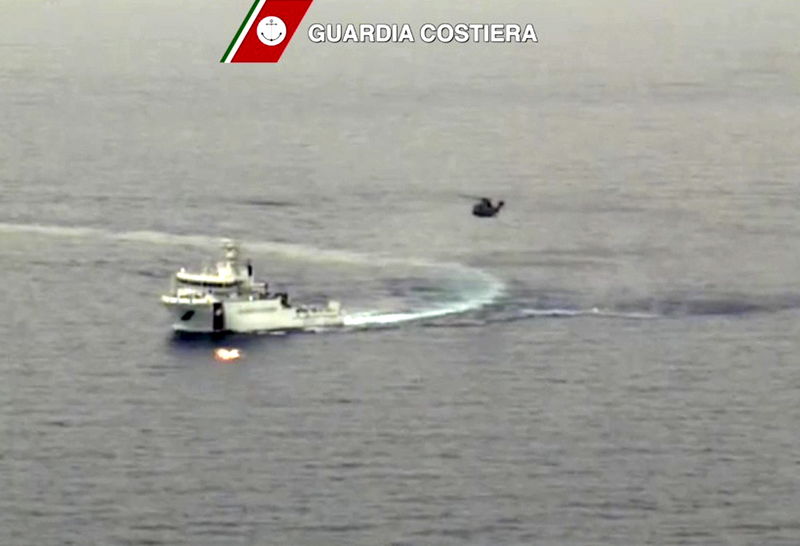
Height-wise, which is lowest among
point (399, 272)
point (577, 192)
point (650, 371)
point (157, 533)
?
point (157, 533)

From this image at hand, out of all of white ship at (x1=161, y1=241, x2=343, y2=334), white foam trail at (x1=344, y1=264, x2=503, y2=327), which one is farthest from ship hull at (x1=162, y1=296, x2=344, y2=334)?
white foam trail at (x1=344, y1=264, x2=503, y2=327)

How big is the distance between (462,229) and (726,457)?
63129 millimetres

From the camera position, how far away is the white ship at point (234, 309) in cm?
14262

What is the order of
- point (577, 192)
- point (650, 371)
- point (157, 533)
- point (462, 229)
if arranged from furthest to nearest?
1. point (577, 192)
2. point (462, 229)
3. point (650, 371)
4. point (157, 533)

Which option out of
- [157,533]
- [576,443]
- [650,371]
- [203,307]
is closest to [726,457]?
[576,443]

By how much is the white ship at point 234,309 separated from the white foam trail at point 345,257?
2512 mm

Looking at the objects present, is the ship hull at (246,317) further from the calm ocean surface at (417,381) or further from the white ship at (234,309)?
the calm ocean surface at (417,381)

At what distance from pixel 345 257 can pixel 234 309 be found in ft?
69.7

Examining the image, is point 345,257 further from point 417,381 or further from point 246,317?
point 417,381

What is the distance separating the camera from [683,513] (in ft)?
348

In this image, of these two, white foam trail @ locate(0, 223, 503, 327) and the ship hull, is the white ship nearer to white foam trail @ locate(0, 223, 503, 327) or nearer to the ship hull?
the ship hull

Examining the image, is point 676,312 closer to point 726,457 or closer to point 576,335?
point 576,335

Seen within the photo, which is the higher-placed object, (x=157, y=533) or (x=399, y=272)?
(x=399, y=272)

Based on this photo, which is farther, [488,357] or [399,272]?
[399,272]
